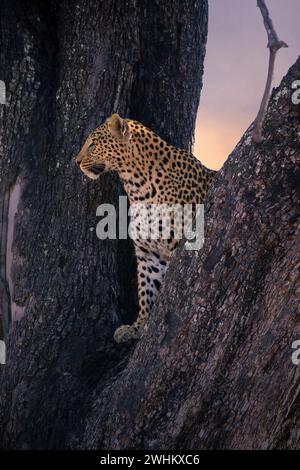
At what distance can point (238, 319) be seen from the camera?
12.4 feet

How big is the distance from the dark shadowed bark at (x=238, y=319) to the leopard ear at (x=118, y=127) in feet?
4.69

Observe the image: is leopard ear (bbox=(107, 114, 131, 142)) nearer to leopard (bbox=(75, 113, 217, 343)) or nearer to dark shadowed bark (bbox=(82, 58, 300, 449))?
leopard (bbox=(75, 113, 217, 343))

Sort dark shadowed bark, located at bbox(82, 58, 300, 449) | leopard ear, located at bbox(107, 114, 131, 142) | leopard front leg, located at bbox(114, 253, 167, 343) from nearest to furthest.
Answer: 1. dark shadowed bark, located at bbox(82, 58, 300, 449)
2. leopard ear, located at bbox(107, 114, 131, 142)
3. leopard front leg, located at bbox(114, 253, 167, 343)

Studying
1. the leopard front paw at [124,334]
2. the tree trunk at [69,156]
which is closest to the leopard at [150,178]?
the tree trunk at [69,156]

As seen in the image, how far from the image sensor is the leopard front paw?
5.02 meters

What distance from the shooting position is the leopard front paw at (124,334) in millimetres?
5020

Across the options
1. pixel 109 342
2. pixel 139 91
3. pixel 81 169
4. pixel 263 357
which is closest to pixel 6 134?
pixel 81 169

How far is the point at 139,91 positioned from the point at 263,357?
2.34 metres

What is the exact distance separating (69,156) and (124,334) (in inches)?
46.3

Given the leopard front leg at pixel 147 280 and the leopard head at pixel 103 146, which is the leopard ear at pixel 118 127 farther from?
the leopard front leg at pixel 147 280

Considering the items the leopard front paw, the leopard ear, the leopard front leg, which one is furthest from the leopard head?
the leopard front paw

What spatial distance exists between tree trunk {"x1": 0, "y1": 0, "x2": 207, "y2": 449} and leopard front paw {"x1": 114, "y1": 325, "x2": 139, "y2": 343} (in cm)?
5

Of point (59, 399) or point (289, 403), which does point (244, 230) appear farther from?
point (59, 399)

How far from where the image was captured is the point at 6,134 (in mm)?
5336
